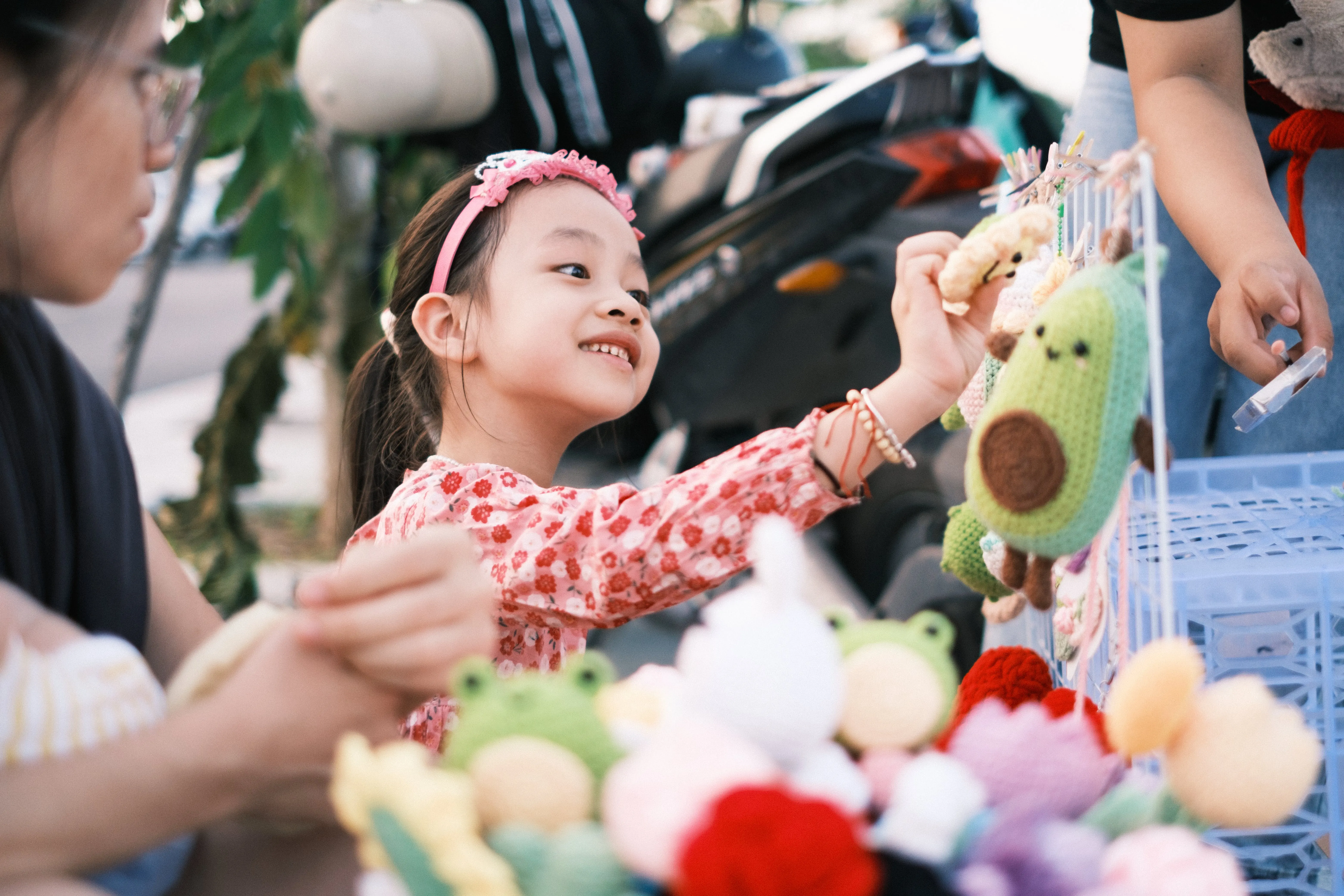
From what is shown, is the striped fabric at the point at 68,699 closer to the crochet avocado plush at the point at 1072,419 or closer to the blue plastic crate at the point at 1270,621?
the crochet avocado plush at the point at 1072,419

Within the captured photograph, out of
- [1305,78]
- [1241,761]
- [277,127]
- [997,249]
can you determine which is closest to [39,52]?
[997,249]

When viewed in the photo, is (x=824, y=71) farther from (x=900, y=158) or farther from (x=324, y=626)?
(x=324, y=626)

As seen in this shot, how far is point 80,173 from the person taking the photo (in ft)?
2.03

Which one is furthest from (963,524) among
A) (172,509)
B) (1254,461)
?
(172,509)

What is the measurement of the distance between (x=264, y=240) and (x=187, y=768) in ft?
7.11

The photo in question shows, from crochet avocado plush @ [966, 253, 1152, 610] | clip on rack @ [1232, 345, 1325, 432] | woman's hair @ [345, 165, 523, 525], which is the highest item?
crochet avocado plush @ [966, 253, 1152, 610]

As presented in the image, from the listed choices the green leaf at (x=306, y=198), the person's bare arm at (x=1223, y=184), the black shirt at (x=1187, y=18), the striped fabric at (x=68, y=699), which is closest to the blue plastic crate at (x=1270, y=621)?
the person's bare arm at (x=1223, y=184)

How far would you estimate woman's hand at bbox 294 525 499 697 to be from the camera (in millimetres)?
535

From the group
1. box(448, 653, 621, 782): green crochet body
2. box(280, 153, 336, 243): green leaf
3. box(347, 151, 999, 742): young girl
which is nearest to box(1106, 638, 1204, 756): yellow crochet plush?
box(448, 653, 621, 782): green crochet body

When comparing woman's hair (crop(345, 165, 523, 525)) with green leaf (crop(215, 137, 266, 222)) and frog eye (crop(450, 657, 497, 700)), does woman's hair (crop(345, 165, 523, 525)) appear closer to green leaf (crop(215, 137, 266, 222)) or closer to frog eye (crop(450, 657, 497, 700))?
frog eye (crop(450, 657, 497, 700))

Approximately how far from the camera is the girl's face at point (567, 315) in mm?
1109

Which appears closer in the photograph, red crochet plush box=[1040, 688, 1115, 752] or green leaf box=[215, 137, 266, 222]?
red crochet plush box=[1040, 688, 1115, 752]

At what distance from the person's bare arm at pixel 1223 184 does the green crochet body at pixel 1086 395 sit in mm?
347

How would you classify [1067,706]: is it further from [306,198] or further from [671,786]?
[306,198]
